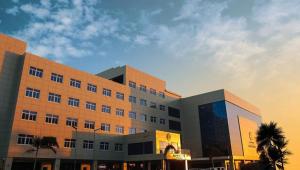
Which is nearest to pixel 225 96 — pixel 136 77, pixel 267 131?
pixel 267 131

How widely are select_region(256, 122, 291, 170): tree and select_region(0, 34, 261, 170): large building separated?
10.1 metres

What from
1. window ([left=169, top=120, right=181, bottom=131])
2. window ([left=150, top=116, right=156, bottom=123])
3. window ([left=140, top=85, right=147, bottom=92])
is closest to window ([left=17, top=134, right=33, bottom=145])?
window ([left=140, top=85, right=147, bottom=92])

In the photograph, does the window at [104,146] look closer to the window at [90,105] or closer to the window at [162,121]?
the window at [90,105]

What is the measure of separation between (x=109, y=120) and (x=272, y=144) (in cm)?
4043

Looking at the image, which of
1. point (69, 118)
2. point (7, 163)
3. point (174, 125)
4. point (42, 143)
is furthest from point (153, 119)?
point (7, 163)

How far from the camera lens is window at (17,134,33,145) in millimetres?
47625

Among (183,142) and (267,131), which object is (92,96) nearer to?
A: (183,142)

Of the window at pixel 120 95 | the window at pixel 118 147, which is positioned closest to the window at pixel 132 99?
the window at pixel 120 95

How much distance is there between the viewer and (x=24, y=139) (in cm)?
4822

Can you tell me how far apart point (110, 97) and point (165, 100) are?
2263cm

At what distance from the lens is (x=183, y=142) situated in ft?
274

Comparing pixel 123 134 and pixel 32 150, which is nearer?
pixel 32 150

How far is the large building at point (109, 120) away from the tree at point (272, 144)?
10.1m

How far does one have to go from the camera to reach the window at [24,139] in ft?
156
